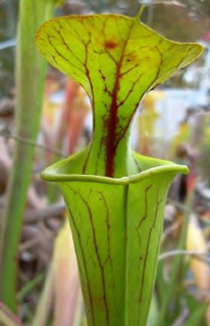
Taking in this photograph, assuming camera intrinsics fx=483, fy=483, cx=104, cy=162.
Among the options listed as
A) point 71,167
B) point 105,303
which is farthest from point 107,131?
point 105,303

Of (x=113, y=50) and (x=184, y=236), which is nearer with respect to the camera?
(x=113, y=50)

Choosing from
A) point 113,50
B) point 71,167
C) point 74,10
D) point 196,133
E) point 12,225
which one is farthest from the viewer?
point 196,133

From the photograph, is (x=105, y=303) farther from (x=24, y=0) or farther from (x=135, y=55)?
(x=24, y=0)

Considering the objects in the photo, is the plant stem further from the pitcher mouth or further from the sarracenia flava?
the pitcher mouth

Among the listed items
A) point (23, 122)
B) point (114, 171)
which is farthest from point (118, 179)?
point (23, 122)

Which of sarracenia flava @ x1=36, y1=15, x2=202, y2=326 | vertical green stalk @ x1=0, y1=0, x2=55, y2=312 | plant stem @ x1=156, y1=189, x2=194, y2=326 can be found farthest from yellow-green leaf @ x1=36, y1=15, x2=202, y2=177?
plant stem @ x1=156, y1=189, x2=194, y2=326

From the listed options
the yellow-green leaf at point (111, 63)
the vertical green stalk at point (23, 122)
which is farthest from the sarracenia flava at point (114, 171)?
the vertical green stalk at point (23, 122)

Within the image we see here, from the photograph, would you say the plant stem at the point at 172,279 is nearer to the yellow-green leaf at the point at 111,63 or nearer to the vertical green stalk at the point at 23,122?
the vertical green stalk at the point at 23,122
